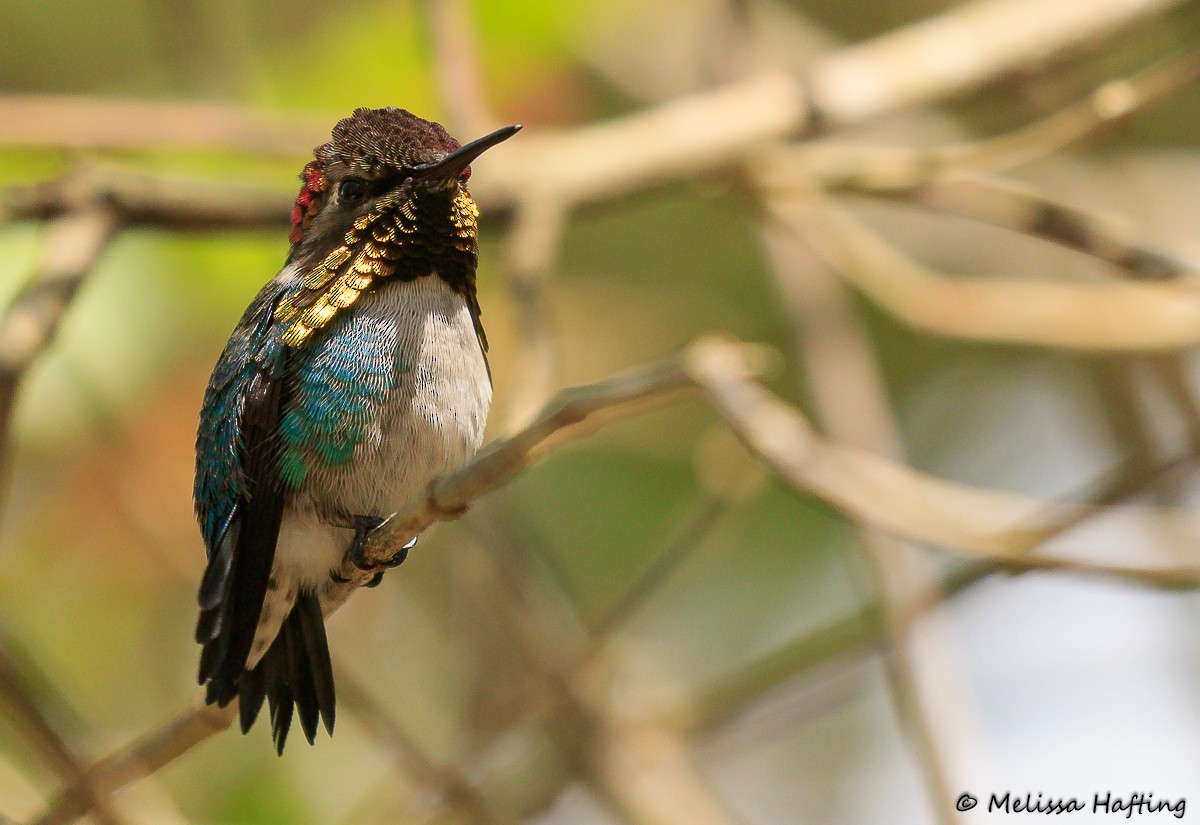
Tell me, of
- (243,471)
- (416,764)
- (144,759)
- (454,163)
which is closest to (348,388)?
(243,471)

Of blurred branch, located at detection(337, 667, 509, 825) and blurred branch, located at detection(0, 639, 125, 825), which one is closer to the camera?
blurred branch, located at detection(0, 639, 125, 825)

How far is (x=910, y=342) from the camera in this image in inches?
253

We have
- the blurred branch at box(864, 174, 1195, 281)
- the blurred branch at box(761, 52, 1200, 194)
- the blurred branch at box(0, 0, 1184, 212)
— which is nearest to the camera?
the blurred branch at box(864, 174, 1195, 281)

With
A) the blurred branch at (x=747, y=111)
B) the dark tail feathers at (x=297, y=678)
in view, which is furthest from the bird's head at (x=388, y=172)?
the blurred branch at (x=747, y=111)

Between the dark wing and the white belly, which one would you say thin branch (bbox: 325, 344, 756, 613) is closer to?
the dark wing

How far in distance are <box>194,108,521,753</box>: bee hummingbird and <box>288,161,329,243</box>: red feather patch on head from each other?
0.35ft

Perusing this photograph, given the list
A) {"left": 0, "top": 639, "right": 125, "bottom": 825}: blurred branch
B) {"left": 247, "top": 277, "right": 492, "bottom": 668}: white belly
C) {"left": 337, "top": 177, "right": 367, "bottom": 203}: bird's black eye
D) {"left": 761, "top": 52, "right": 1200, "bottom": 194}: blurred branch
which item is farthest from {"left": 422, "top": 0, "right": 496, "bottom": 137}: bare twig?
{"left": 0, "top": 639, "right": 125, "bottom": 825}: blurred branch

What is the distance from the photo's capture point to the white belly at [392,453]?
2510 millimetres

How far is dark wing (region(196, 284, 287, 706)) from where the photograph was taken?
86.6 inches

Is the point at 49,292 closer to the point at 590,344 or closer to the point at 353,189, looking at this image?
the point at 353,189

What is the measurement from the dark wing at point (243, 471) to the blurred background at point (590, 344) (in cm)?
32

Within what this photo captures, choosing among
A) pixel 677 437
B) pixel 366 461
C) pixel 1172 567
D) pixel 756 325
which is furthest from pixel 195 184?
pixel 756 325

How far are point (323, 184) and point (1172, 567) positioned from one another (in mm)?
1762

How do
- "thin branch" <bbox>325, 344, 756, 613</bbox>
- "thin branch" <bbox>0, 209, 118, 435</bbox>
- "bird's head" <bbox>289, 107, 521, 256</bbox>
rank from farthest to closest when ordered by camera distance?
1. "thin branch" <bbox>0, 209, 118, 435</bbox>
2. "bird's head" <bbox>289, 107, 521, 256</bbox>
3. "thin branch" <bbox>325, 344, 756, 613</bbox>
